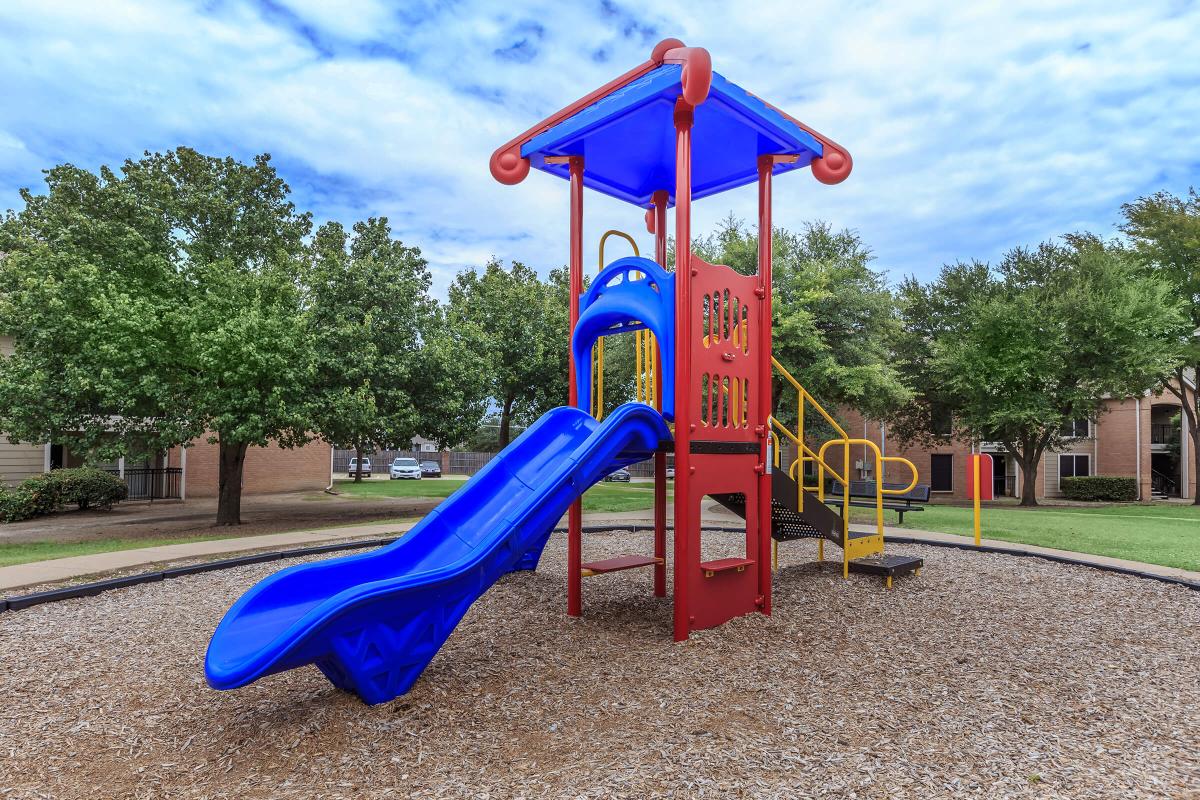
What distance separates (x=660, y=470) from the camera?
6.78 metres

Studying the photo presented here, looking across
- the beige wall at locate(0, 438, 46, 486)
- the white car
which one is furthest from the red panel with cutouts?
the white car

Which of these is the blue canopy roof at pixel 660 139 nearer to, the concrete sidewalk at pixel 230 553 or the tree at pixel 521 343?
the concrete sidewalk at pixel 230 553

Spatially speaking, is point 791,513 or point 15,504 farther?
point 15,504

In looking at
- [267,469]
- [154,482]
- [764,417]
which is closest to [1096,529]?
[764,417]


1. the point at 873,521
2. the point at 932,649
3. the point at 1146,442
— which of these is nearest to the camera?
the point at 932,649

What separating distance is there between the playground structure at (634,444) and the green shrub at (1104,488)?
32.0 meters

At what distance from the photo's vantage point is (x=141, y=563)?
9250mm

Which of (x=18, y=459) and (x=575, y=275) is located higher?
(x=575, y=275)

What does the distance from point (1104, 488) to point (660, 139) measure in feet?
117

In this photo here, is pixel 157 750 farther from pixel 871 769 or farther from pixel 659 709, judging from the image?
pixel 871 769

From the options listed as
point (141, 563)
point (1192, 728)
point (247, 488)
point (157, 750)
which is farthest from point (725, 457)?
point (247, 488)

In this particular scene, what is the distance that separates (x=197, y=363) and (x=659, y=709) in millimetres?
12248

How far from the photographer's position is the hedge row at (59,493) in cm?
1784

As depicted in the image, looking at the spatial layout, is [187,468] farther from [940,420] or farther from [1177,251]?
[1177,251]
